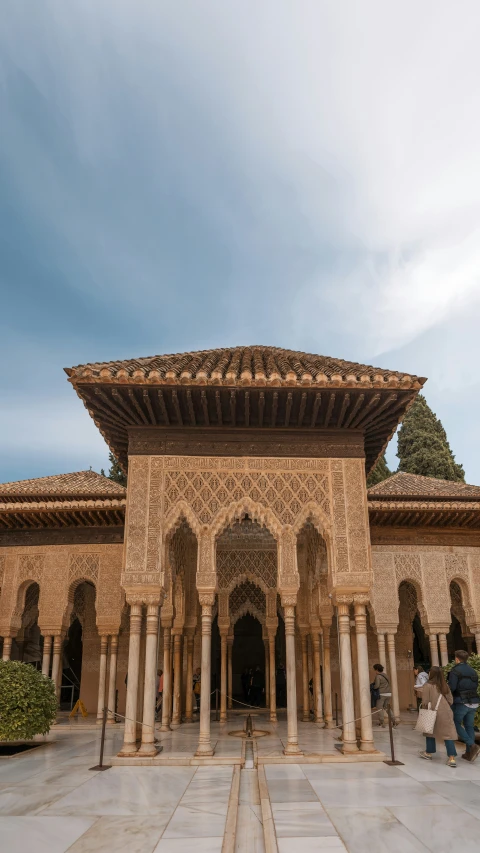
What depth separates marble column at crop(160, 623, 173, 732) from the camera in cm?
1102

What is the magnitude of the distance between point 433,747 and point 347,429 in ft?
14.8

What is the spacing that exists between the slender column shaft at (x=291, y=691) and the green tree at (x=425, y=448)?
57.7 feet

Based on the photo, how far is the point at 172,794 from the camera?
19.4 feet

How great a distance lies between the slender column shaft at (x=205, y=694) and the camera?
785 cm

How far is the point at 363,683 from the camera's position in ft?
26.9

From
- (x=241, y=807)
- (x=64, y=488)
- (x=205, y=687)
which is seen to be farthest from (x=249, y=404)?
(x=64, y=488)

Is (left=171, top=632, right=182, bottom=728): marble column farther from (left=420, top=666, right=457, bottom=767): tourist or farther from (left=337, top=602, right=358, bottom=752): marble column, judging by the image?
(left=420, top=666, right=457, bottom=767): tourist

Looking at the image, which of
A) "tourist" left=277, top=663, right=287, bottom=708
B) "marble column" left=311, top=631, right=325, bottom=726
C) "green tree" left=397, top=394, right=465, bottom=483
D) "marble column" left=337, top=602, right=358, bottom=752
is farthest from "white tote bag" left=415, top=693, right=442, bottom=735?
"green tree" left=397, top=394, right=465, bottom=483

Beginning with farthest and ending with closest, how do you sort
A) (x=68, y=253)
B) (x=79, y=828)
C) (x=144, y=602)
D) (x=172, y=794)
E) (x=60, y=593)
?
1. (x=68, y=253)
2. (x=60, y=593)
3. (x=144, y=602)
4. (x=172, y=794)
5. (x=79, y=828)

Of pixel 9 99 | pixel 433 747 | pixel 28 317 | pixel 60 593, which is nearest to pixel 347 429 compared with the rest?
pixel 433 747

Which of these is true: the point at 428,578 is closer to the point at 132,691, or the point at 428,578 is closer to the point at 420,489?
the point at 420,489

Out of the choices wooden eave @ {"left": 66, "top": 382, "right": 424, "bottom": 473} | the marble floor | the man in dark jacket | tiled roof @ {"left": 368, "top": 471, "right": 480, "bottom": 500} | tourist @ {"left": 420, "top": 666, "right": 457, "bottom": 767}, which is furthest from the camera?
tiled roof @ {"left": 368, "top": 471, "right": 480, "bottom": 500}

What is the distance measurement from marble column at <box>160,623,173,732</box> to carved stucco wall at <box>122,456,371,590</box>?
147 inches

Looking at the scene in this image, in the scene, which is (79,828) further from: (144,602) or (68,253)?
(68,253)
